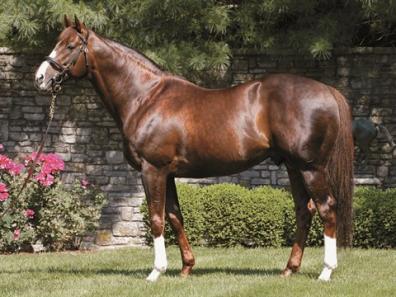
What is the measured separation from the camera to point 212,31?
12422 millimetres

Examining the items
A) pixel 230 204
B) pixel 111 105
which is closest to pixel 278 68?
pixel 230 204

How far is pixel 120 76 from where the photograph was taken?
764cm

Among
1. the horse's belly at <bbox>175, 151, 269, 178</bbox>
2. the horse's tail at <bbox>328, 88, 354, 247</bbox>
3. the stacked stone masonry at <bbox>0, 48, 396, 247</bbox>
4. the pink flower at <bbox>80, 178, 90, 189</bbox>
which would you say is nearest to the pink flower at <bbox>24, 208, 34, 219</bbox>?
the pink flower at <bbox>80, 178, 90, 189</bbox>

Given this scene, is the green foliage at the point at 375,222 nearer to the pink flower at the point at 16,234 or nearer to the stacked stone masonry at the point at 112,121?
the stacked stone masonry at the point at 112,121

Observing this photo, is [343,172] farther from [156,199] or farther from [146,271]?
[146,271]

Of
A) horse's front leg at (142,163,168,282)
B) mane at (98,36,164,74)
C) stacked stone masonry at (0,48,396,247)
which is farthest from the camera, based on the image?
stacked stone masonry at (0,48,396,247)

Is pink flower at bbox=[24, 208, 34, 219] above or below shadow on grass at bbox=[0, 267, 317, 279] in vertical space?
below

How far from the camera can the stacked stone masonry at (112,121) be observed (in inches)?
506

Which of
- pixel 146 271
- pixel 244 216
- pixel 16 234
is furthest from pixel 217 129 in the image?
pixel 16 234

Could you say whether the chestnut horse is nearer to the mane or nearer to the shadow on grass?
the mane

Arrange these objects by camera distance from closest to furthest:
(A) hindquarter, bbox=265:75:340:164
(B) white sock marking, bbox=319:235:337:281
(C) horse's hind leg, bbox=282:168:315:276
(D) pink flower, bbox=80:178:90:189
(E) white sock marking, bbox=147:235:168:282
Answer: (A) hindquarter, bbox=265:75:340:164 → (B) white sock marking, bbox=319:235:337:281 → (E) white sock marking, bbox=147:235:168:282 → (C) horse's hind leg, bbox=282:168:315:276 → (D) pink flower, bbox=80:178:90:189

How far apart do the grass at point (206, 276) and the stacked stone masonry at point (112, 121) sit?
2.67 m

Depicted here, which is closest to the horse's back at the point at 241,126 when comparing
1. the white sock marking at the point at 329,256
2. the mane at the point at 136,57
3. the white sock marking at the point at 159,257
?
the mane at the point at 136,57

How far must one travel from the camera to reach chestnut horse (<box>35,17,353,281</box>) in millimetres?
7129
